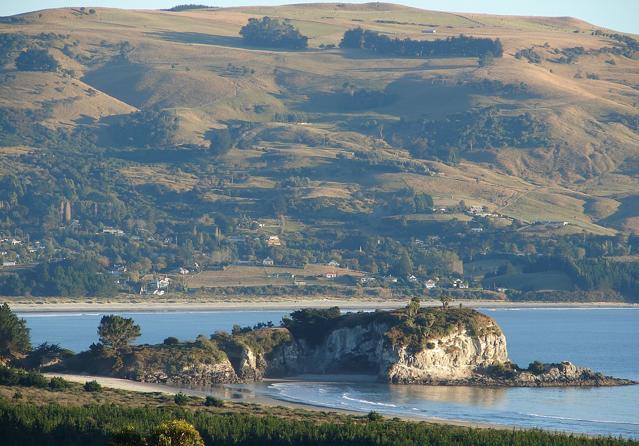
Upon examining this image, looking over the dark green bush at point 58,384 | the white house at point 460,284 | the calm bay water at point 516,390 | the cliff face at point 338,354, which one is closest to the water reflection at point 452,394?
the calm bay water at point 516,390

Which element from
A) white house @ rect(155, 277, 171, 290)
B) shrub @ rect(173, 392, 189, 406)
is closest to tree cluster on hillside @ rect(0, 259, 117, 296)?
white house @ rect(155, 277, 171, 290)

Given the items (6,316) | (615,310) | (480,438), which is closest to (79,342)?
(6,316)

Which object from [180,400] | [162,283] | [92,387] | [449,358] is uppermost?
[162,283]

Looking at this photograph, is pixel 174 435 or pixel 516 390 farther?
pixel 516 390

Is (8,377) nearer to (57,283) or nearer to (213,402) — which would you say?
(213,402)

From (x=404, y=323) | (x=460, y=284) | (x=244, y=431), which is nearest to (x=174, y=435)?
(x=244, y=431)

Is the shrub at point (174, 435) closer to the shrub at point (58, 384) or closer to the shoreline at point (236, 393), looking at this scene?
the shoreline at point (236, 393)
